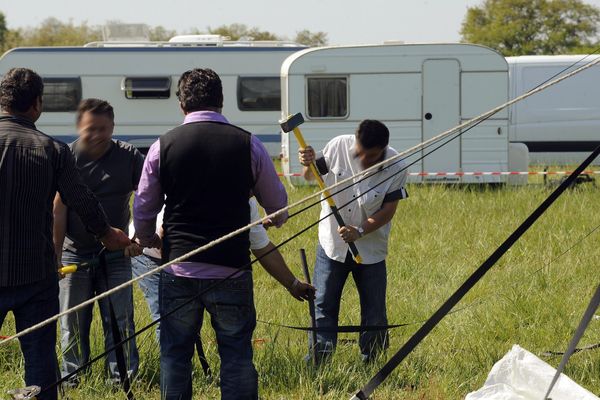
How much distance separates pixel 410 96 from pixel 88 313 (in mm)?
9598

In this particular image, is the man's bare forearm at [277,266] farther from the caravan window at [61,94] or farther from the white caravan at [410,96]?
the caravan window at [61,94]

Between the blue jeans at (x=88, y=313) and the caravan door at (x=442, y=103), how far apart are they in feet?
30.3

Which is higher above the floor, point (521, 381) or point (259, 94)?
point (259, 94)

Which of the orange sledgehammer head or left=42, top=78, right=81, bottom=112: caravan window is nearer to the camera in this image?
the orange sledgehammer head

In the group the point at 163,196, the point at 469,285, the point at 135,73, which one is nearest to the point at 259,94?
the point at 135,73

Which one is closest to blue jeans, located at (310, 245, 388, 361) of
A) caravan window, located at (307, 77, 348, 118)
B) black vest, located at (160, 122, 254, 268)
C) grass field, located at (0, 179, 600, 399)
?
grass field, located at (0, 179, 600, 399)

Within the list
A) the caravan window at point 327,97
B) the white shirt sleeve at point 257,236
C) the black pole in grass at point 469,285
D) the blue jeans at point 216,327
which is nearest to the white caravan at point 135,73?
the caravan window at point 327,97

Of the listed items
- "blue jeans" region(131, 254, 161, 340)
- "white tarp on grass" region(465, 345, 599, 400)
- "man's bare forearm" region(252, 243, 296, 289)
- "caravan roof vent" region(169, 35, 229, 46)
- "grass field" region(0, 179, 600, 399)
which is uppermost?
"caravan roof vent" region(169, 35, 229, 46)

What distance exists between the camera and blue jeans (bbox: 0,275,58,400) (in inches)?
167

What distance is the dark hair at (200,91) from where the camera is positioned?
13.9 feet

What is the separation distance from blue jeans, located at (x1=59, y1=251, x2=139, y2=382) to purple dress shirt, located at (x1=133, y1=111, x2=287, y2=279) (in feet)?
3.19

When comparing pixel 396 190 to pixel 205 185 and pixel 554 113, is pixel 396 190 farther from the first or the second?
pixel 554 113

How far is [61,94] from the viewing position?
1670cm

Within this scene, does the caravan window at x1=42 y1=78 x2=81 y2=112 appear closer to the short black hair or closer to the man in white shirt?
the man in white shirt
